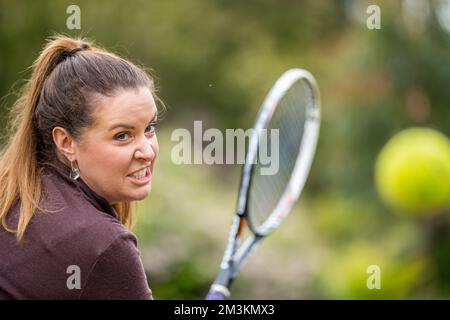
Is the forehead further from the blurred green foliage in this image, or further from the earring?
the blurred green foliage

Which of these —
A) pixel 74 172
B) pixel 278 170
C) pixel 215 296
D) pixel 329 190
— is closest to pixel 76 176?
pixel 74 172

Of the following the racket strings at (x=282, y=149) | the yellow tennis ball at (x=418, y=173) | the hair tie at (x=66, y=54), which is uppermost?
the yellow tennis ball at (x=418, y=173)

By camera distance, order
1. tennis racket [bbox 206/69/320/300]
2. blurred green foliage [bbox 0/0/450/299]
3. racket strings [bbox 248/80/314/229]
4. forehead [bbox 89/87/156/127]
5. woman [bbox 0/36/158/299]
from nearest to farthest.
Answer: woman [bbox 0/36/158/299], forehead [bbox 89/87/156/127], tennis racket [bbox 206/69/320/300], racket strings [bbox 248/80/314/229], blurred green foliage [bbox 0/0/450/299]

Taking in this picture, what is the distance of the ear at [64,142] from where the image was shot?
100.0 inches

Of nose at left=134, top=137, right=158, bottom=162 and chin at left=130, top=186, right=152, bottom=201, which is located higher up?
nose at left=134, top=137, right=158, bottom=162

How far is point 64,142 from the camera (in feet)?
8.41

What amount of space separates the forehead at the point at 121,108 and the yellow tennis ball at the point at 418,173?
395cm

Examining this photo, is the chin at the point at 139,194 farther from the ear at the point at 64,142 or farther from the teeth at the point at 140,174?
the ear at the point at 64,142

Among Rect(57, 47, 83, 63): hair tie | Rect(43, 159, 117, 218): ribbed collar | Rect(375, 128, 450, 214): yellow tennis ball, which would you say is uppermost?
Rect(375, 128, 450, 214): yellow tennis ball

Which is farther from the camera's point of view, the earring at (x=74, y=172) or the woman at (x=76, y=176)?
the earring at (x=74, y=172)

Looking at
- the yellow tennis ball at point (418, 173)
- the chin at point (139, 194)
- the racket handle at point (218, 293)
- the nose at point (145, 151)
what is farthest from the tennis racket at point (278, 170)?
the yellow tennis ball at point (418, 173)

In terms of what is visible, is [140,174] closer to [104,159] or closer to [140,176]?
[140,176]

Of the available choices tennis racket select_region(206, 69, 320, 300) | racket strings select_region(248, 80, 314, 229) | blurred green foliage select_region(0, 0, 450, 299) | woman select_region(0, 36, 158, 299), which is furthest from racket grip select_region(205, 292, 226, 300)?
blurred green foliage select_region(0, 0, 450, 299)

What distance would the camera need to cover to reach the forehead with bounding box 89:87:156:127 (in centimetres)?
247
